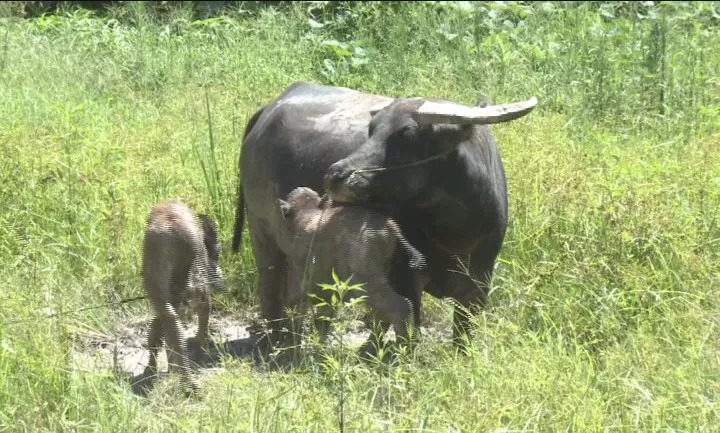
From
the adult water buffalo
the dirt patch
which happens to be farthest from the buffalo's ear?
the dirt patch

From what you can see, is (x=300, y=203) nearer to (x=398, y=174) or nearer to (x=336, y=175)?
(x=336, y=175)

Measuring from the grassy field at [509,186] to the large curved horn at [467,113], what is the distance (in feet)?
2.84

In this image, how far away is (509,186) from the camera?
22.5 ft

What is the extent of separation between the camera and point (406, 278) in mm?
5434

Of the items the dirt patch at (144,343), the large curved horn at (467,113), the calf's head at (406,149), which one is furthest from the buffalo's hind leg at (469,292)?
the large curved horn at (467,113)

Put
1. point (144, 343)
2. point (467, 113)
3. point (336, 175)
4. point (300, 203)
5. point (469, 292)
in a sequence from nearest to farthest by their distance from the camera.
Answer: point (336, 175)
point (467, 113)
point (300, 203)
point (469, 292)
point (144, 343)

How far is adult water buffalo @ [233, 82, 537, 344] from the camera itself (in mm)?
5344

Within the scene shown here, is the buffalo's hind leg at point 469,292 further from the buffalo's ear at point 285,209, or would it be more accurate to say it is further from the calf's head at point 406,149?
the buffalo's ear at point 285,209

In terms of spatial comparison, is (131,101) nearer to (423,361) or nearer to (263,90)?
(263,90)

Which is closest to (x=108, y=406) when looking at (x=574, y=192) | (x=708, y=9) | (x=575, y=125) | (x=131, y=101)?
(x=574, y=192)

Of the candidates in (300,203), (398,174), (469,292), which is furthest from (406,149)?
(469,292)

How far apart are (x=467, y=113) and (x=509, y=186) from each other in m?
1.59

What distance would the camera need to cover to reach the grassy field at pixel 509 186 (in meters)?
4.63

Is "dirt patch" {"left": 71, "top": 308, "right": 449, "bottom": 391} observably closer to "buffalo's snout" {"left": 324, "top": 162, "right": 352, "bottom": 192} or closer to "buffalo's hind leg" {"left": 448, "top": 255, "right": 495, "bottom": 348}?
"buffalo's hind leg" {"left": 448, "top": 255, "right": 495, "bottom": 348}
